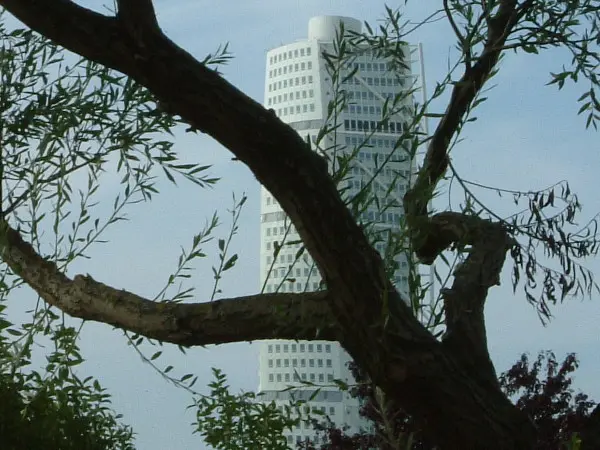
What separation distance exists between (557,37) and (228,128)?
3.72 feet

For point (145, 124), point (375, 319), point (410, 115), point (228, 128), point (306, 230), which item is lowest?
point (375, 319)

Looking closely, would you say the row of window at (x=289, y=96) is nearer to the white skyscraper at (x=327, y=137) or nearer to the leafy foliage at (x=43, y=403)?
the white skyscraper at (x=327, y=137)

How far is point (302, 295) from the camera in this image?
1670 mm

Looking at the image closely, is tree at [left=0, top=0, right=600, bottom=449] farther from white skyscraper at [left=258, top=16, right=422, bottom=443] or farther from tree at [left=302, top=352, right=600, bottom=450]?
tree at [left=302, top=352, right=600, bottom=450]

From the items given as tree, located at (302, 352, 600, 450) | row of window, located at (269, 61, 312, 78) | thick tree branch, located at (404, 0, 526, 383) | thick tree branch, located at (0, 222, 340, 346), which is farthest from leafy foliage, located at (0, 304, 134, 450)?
tree, located at (302, 352, 600, 450)

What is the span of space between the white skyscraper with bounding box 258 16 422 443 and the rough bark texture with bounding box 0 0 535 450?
0.26ft

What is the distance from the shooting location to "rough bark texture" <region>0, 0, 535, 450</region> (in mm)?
1496

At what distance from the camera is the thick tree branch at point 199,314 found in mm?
1654

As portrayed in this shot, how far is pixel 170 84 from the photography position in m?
1.49

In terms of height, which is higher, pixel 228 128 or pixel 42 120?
pixel 42 120

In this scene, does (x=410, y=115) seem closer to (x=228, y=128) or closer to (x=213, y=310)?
(x=228, y=128)

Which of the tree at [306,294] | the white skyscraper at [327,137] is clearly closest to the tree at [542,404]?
the white skyscraper at [327,137]

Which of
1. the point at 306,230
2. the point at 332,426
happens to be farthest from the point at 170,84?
the point at 332,426

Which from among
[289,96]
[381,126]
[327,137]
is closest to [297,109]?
[289,96]
